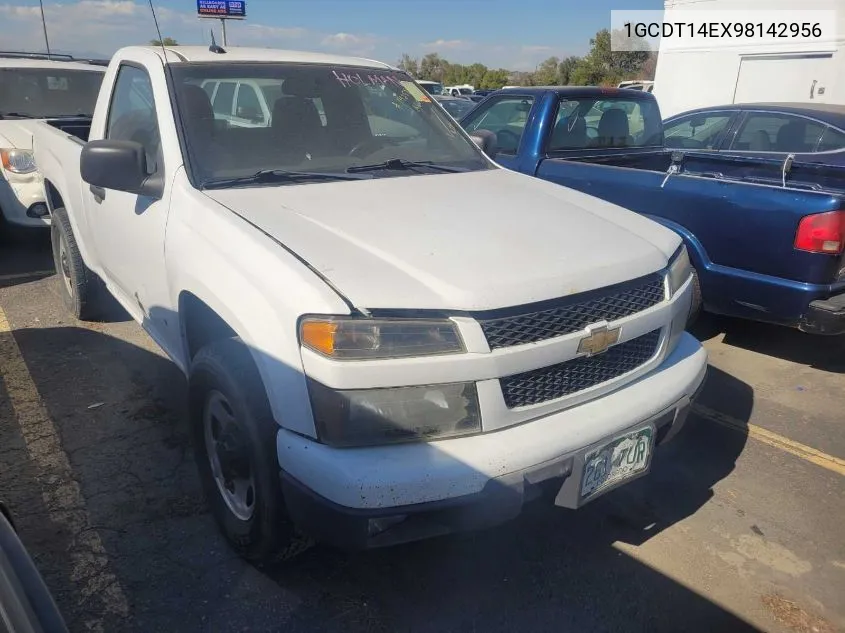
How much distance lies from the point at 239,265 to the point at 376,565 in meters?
1.26

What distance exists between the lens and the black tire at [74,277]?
4664mm

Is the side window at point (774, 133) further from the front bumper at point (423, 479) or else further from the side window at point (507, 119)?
the front bumper at point (423, 479)

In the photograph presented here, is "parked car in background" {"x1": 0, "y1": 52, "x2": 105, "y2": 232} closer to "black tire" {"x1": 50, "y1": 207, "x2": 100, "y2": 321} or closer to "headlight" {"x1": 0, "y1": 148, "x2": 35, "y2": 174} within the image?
"headlight" {"x1": 0, "y1": 148, "x2": 35, "y2": 174}

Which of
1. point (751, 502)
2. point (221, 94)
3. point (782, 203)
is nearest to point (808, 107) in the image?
point (782, 203)

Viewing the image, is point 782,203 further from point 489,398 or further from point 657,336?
point 489,398

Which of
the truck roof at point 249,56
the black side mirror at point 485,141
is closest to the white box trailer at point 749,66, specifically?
the black side mirror at point 485,141

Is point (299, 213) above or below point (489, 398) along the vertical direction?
above

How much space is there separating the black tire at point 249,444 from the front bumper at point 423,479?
0.11 m

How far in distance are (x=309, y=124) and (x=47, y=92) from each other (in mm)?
5319

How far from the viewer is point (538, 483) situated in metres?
2.12

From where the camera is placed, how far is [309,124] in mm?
3340

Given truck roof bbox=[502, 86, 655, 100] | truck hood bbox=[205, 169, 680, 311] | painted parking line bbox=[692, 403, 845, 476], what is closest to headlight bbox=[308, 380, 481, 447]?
truck hood bbox=[205, 169, 680, 311]

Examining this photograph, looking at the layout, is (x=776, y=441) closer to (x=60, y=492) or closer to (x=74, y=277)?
(x=60, y=492)

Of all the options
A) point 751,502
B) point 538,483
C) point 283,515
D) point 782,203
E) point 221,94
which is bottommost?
point 751,502
